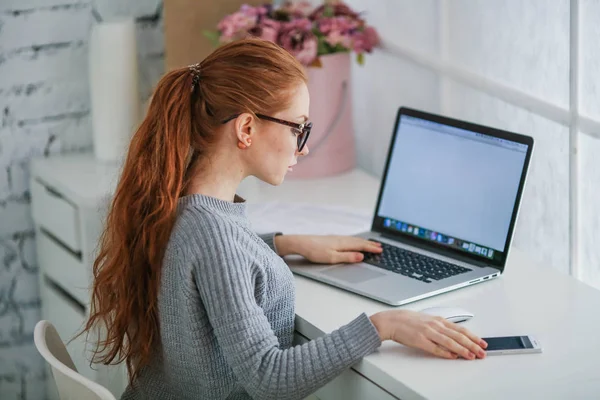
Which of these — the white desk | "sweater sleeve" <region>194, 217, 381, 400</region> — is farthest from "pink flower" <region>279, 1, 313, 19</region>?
"sweater sleeve" <region>194, 217, 381, 400</region>

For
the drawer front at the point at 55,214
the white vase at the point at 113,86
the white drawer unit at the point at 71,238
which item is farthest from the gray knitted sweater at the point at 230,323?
the white vase at the point at 113,86

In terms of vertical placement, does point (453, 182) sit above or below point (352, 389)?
above

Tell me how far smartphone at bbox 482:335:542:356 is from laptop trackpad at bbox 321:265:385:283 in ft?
0.99

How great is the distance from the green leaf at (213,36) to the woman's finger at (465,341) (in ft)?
3.90

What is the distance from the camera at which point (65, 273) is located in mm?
2186

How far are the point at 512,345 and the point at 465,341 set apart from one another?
7 centimetres

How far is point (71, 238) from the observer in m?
2.08

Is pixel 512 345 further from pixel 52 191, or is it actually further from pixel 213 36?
pixel 52 191

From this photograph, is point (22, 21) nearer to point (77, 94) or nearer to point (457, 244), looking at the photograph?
point (77, 94)

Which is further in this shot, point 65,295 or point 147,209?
point 65,295

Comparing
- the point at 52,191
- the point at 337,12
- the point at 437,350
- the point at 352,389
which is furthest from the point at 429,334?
the point at 52,191

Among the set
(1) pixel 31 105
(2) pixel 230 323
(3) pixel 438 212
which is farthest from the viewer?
(1) pixel 31 105

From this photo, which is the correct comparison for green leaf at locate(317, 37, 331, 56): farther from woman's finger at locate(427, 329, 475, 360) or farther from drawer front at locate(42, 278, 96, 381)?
woman's finger at locate(427, 329, 475, 360)

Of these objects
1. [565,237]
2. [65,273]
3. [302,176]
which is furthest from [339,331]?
[65,273]
